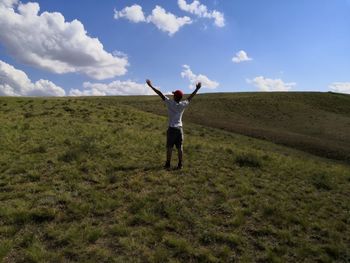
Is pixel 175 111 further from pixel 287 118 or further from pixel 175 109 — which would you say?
pixel 287 118

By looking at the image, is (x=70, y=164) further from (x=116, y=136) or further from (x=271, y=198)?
(x=271, y=198)

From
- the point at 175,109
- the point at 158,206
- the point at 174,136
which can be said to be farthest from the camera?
the point at 174,136

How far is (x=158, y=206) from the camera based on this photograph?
1072cm

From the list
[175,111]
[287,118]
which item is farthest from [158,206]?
[287,118]

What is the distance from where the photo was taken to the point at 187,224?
9883 millimetres

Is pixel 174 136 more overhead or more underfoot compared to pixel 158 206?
more overhead

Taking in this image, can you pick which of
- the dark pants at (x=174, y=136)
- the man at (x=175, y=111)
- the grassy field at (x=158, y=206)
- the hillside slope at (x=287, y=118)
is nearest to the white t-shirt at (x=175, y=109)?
the man at (x=175, y=111)

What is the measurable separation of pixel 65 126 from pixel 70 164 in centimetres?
943

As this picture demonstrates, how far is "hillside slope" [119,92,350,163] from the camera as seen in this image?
36.8 meters

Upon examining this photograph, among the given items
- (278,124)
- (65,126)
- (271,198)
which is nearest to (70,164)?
(271,198)

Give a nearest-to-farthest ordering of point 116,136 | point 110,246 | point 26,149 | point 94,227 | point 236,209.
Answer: point 110,246
point 94,227
point 236,209
point 26,149
point 116,136

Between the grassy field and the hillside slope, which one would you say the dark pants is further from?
the hillside slope

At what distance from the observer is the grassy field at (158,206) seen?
8.52 meters

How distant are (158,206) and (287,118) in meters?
52.0
